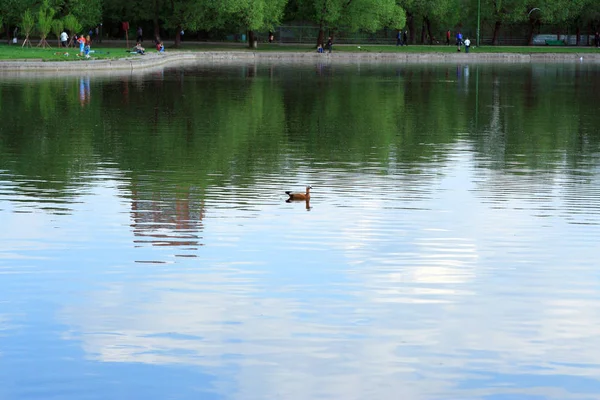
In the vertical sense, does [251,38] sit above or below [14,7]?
below

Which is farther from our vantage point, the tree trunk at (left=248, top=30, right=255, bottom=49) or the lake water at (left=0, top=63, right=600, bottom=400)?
the tree trunk at (left=248, top=30, right=255, bottom=49)

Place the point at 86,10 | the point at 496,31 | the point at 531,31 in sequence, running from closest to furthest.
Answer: the point at 86,10
the point at 496,31
the point at 531,31

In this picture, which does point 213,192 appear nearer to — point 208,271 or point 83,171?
point 83,171

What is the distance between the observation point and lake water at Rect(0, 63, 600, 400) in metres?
9.10

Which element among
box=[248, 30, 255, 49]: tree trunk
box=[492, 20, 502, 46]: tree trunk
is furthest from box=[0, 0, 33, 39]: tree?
box=[492, 20, 502, 46]: tree trunk

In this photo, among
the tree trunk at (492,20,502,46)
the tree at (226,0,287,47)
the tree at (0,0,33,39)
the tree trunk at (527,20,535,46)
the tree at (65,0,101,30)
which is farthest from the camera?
the tree trunk at (527,20,535,46)

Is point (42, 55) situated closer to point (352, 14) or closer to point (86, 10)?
point (86, 10)

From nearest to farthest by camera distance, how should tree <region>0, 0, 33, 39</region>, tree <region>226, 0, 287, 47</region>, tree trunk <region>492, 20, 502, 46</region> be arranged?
tree <region>0, 0, 33, 39</region> < tree <region>226, 0, 287, 47</region> < tree trunk <region>492, 20, 502, 46</region>

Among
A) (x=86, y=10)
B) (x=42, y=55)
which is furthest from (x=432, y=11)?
(x=42, y=55)

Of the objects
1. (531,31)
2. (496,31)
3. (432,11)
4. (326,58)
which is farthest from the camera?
(531,31)

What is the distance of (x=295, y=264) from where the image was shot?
12828 millimetres

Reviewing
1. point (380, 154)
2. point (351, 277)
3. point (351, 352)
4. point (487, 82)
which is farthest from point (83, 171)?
point (487, 82)

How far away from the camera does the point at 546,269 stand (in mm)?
12836

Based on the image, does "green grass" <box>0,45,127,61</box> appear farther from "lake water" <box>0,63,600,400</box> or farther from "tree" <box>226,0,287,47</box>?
"lake water" <box>0,63,600,400</box>
